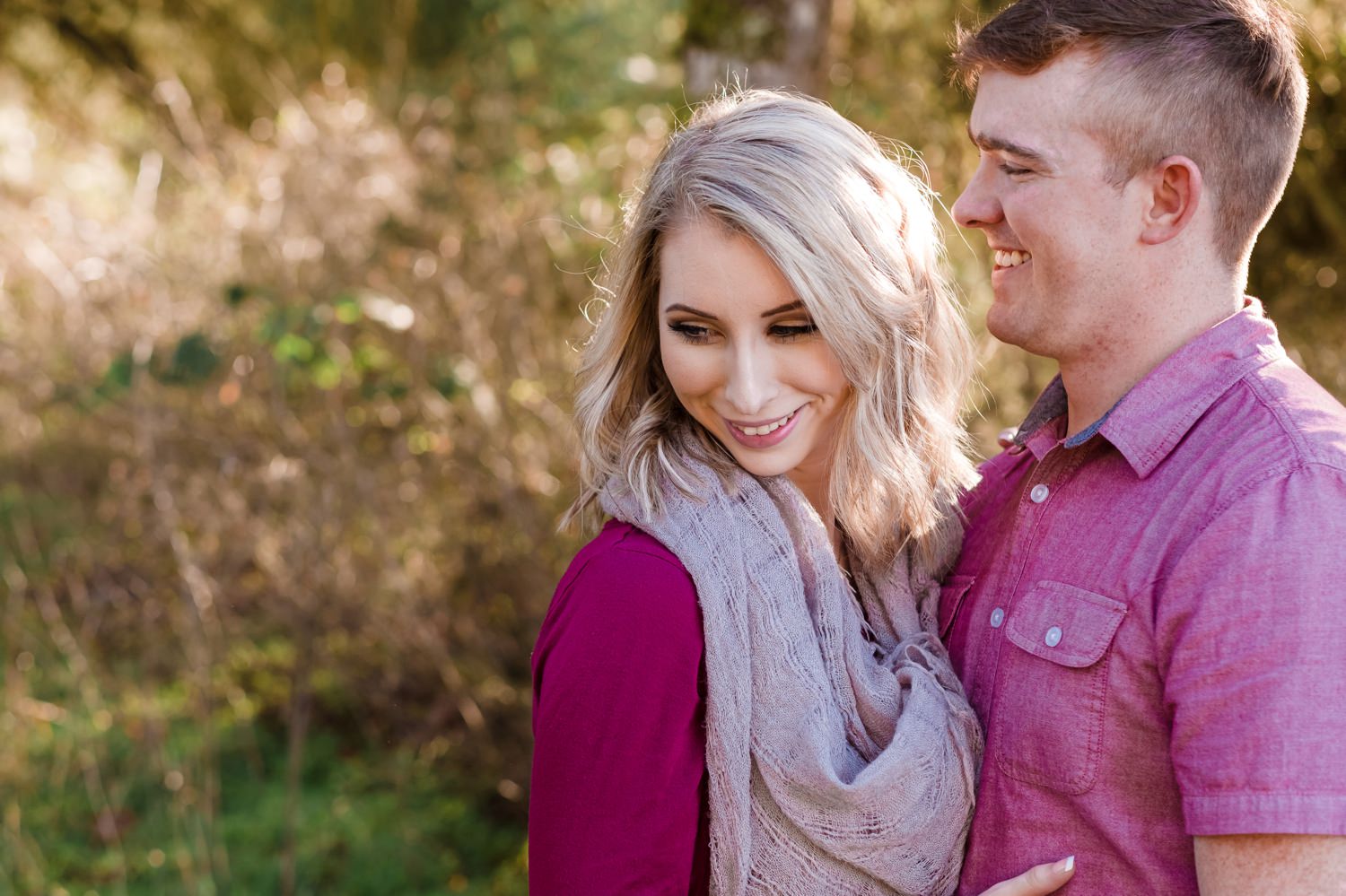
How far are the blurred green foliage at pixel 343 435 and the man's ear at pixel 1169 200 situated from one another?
2.22m

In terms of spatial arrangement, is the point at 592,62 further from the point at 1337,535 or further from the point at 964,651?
the point at 1337,535

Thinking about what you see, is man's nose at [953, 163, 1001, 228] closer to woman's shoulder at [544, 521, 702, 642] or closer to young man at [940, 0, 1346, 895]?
young man at [940, 0, 1346, 895]

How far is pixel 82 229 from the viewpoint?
5484 millimetres

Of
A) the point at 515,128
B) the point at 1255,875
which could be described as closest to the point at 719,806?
the point at 1255,875

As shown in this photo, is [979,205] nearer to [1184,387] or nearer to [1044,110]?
[1044,110]

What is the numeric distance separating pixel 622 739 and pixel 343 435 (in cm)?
361

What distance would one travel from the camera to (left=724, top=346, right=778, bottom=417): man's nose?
6.92 ft

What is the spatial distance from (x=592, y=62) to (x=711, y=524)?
4.88 meters

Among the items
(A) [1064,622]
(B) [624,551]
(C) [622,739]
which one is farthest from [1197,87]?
(C) [622,739]

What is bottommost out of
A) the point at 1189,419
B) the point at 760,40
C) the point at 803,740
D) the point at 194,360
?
the point at 803,740

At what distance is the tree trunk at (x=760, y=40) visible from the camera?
403cm

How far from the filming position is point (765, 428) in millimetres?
2191

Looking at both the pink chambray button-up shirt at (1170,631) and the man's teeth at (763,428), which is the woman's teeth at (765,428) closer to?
the man's teeth at (763,428)

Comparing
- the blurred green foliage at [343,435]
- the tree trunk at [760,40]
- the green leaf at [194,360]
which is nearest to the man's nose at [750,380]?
the tree trunk at [760,40]
